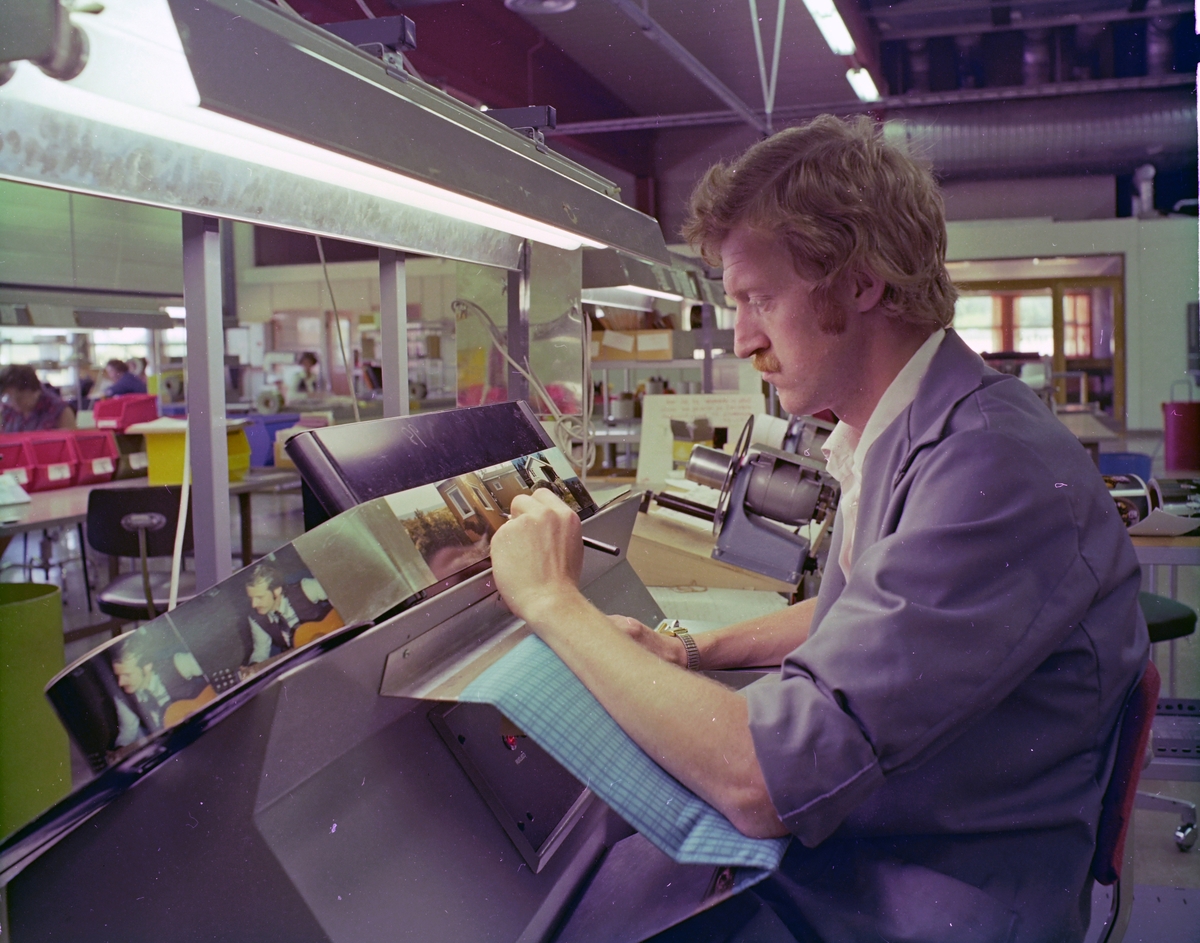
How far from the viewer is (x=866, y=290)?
3.43 ft

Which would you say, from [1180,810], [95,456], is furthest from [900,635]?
[95,456]

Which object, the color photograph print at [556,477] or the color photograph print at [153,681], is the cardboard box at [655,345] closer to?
the color photograph print at [556,477]

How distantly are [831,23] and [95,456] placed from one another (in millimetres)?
4196

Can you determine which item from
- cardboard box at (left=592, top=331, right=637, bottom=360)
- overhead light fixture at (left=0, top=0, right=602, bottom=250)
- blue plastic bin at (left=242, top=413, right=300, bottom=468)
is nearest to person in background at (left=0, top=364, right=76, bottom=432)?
blue plastic bin at (left=242, top=413, right=300, bottom=468)

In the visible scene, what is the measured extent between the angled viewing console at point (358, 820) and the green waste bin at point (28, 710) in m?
1.60

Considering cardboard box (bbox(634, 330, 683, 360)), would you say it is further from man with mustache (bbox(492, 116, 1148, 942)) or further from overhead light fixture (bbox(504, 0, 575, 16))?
man with mustache (bbox(492, 116, 1148, 942))

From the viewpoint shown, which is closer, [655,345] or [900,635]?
[900,635]

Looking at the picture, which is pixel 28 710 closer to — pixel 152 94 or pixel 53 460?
pixel 152 94

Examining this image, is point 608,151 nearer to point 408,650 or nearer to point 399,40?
point 399,40

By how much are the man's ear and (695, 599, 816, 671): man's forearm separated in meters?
0.47

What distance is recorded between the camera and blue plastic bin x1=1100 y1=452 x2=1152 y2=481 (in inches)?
182

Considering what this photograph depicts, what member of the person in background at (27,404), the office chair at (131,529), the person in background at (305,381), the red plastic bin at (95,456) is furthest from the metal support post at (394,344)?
the person in background at (305,381)

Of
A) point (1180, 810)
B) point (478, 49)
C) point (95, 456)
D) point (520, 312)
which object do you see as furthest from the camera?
point (95, 456)

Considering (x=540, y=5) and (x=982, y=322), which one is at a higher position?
(x=540, y=5)
